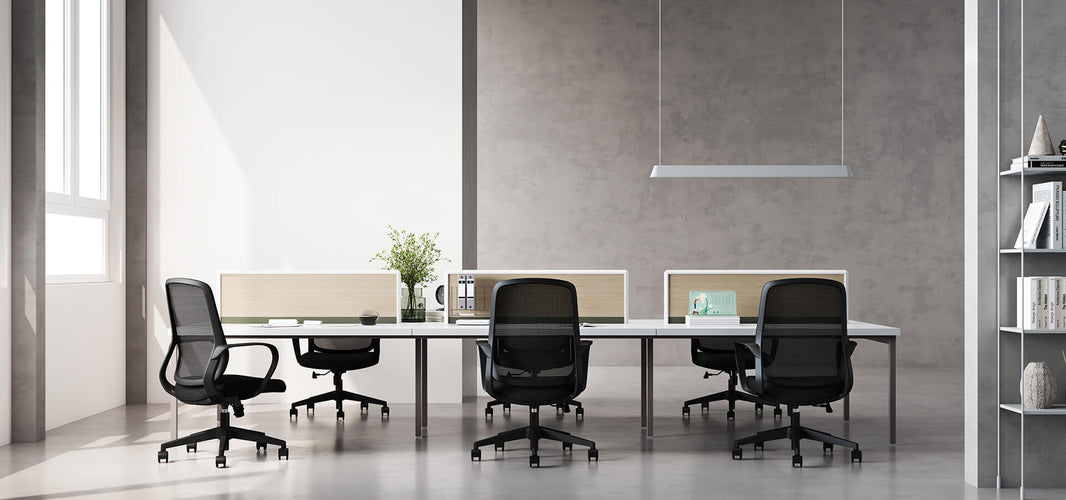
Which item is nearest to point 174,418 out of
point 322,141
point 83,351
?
point 83,351

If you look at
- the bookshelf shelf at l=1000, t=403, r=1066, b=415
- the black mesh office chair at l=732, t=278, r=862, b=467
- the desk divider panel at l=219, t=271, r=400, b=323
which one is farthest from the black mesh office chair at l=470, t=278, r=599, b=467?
the bookshelf shelf at l=1000, t=403, r=1066, b=415

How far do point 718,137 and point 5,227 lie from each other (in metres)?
6.84

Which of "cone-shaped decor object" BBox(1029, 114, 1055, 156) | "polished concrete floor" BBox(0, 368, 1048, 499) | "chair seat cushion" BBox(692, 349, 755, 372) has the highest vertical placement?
"cone-shaped decor object" BBox(1029, 114, 1055, 156)

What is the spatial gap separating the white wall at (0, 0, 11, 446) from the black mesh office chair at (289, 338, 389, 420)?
1668 millimetres

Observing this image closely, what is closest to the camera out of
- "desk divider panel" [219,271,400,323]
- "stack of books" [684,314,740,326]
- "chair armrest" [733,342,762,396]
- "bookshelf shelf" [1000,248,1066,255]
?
"bookshelf shelf" [1000,248,1066,255]

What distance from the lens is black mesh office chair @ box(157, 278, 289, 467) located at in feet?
14.8

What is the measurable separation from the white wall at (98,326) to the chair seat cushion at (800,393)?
175 inches

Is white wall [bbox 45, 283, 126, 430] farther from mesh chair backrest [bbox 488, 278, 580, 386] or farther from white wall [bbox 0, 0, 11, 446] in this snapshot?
mesh chair backrest [bbox 488, 278, 580, 386]

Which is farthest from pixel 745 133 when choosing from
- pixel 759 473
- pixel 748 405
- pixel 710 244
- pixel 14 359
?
pixel 14 359

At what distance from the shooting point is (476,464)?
472 centimetres

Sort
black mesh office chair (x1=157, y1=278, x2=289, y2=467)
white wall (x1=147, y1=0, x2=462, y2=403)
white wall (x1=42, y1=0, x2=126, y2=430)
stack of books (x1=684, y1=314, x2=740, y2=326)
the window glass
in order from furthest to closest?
1. white wall (x1=147, y1=0, x2=462, y2=403)
2. the window glass
3. white wall (x1=42, y1=0, x2=126, y2=430)
4. stack of books (x1=684, y1=314, x2=740, y2=326)
5. black mesh office chair (x1=157, y1=278, x2=289, y2=467)

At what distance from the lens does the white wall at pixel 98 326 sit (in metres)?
5.89

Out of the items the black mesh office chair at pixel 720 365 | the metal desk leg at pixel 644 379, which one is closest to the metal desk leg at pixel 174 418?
the metal desk leg at pixel 644 379

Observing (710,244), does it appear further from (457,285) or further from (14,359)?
(14,359)
